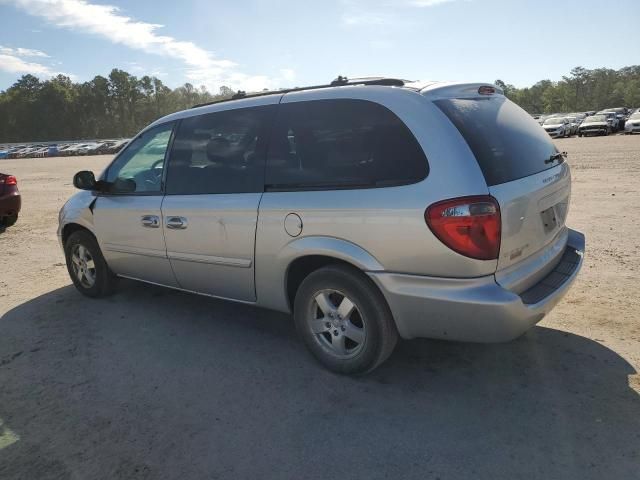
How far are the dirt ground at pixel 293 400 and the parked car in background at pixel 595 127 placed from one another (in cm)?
3495

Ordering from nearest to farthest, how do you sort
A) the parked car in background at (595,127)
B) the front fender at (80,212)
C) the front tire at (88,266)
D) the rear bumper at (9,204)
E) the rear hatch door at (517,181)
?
the rear hatch door at (517,181)
the front fender at (80,212)
the front tire at (88,266)
the rear bumper at (9,204)
the parked car in background at (595,127)

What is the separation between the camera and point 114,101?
444 ft

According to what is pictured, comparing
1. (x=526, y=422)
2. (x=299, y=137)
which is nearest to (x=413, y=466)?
(x=526, y=422)

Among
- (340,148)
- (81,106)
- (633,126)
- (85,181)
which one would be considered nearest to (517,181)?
(340,148)

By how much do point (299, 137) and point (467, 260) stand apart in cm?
147

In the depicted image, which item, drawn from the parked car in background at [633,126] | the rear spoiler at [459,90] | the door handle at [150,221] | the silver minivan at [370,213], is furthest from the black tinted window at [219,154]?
the parked car in background at [633,126]

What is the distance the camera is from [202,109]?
430 centimetres

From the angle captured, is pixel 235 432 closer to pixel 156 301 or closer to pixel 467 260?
pixel 467 260

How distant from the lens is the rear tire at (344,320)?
3195 millimetres

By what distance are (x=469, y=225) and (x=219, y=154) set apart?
2106mm

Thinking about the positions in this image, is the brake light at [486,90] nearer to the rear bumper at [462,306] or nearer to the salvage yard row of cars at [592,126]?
the rear bumper at [462,306]

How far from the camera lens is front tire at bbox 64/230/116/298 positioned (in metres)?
5.18

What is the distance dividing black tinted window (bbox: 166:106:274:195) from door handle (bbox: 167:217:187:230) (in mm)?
222

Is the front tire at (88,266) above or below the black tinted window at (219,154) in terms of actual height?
below
